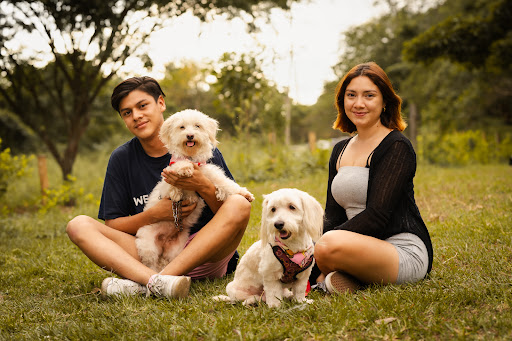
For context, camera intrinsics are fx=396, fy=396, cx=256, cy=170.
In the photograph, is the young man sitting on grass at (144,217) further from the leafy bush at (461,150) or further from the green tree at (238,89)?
the leafy bush at (461,150)

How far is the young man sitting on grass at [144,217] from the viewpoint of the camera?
9.29ft

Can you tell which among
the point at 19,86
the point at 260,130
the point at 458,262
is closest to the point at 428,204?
the point at 458,262

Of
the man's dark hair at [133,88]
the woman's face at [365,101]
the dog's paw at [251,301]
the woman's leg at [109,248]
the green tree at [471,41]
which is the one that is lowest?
the dog's paw at [251,301]

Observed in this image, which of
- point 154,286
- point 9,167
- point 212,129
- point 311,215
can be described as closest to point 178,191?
point 212,129

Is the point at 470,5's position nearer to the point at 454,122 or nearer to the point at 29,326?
the point at 454,122

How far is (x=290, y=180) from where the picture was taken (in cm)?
883

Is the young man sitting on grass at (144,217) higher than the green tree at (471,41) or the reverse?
the reverse

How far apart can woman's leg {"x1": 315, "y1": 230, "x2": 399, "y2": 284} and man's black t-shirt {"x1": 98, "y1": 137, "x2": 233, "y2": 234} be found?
1.12 meters

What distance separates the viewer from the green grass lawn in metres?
2.02

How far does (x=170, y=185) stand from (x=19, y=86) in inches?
317

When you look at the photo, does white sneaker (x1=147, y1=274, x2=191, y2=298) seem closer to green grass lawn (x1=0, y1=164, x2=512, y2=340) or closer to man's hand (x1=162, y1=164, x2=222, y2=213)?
green grass lawn (x1=0, y1=164, x2=512, y2=340)

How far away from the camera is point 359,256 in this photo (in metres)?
2.49

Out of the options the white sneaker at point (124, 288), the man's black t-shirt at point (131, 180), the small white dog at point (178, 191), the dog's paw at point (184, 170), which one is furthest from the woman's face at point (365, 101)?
the white sneaker at point (124, 288)

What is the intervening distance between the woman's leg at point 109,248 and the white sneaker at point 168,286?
90 millimetres
